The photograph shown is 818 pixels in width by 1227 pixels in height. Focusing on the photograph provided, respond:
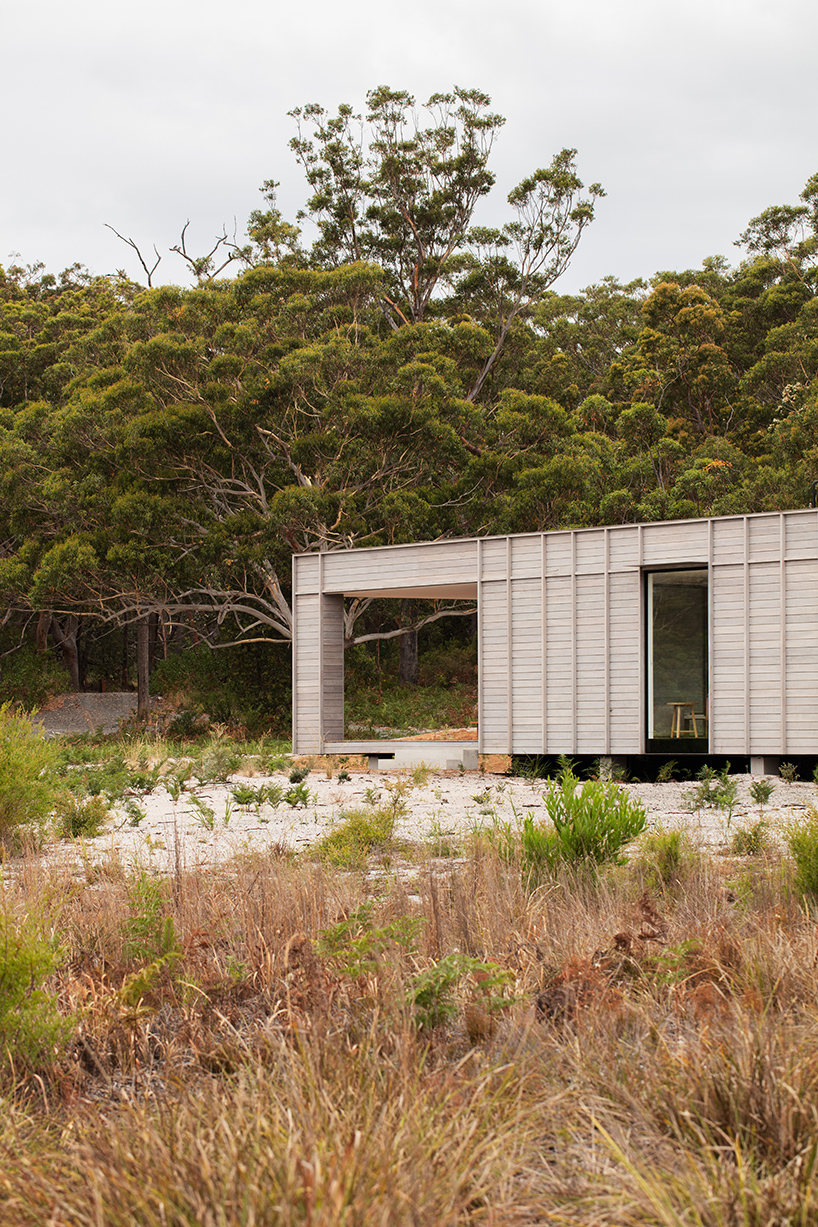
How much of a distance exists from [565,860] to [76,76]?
574 inches

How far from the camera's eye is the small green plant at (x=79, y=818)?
7.57 meters

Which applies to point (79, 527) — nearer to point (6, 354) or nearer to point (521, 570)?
point (6, 354)

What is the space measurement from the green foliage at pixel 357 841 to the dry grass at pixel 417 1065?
4.43 ft

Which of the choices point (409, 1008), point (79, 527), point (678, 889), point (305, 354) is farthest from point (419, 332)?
point (409, 1008)

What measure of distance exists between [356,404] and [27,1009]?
63.1 feet

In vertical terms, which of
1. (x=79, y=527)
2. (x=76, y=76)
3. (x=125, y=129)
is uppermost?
(x=125, y=129)

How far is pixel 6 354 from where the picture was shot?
26938 mm

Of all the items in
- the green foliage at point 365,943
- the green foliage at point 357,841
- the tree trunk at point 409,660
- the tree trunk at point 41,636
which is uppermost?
the tree trunk at point 41,636

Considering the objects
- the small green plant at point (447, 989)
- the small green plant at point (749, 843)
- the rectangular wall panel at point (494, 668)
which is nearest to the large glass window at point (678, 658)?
the rectangular wall panel at point (494, 668)

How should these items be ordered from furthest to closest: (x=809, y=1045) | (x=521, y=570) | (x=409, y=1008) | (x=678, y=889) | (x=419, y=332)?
(x=419, y=332) → (x=521, y=570) → (x=678, y=889) → (x=409, y=1008) → (x=809, y=1045)

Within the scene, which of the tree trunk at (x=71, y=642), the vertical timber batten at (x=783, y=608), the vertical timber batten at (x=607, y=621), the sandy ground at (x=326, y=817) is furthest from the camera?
the tree trunk at (x=71, y=642)

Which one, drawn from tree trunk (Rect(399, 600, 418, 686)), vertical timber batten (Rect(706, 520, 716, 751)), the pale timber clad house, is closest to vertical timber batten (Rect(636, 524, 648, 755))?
the pale timber clad house

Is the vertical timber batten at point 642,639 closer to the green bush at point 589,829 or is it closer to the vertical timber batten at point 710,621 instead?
the vertical timber batten at point 710,621

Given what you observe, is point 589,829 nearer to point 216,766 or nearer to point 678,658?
point 216,766
